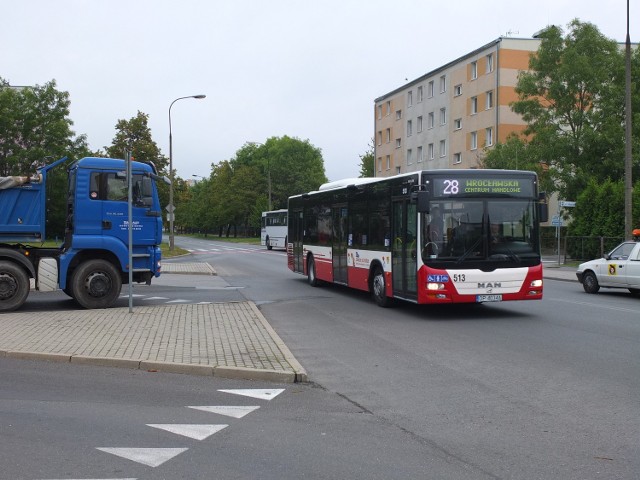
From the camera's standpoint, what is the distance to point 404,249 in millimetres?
13484

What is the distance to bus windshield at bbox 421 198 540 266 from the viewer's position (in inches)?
499

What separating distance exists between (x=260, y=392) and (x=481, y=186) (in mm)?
7387

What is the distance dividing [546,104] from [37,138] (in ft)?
109

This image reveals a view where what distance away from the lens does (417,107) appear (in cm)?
6406

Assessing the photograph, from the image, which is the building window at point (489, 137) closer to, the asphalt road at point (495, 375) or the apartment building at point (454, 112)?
the apartment building at point (454, 112)

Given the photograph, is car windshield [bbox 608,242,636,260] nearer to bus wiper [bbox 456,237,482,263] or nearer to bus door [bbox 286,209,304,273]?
bus wiper [bbox 456,237,482,263]

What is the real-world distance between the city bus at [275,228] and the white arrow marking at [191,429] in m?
48.3

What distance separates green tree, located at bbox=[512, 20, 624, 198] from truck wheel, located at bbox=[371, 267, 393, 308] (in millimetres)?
25963

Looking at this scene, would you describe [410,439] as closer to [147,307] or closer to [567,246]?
[147,307]

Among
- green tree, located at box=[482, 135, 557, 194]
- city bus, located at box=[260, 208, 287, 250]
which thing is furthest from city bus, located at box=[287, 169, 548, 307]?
city bus, located at box=[260, 208, 287, 250]

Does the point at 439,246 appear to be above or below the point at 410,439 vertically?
above

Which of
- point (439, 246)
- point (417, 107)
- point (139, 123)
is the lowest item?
point (439, 246)

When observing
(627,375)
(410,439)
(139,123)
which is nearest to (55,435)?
(410,439)

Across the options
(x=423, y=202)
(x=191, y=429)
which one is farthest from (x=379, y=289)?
(x=191, y=429)
